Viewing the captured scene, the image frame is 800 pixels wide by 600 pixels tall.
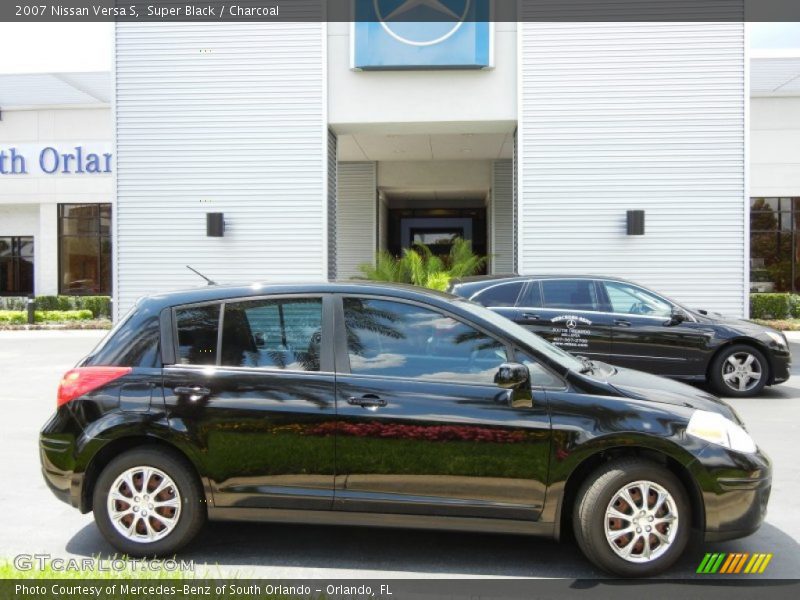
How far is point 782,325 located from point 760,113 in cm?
682

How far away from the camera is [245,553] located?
14.5ft

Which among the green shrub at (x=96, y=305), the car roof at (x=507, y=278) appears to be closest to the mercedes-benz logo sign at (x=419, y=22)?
the car roof at (x=507, y=278)

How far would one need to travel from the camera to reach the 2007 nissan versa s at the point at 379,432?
158 inches

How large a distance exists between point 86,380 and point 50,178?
1006 inches

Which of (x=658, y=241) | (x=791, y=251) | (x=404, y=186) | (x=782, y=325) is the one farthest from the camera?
(x=791, y=251)

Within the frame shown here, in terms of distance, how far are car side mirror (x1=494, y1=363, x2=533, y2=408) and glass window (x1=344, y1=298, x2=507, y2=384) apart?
15 cm

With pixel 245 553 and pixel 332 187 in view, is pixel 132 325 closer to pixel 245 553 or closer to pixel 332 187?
pixel 245 553

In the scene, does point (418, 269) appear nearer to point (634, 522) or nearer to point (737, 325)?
point (737, 325)

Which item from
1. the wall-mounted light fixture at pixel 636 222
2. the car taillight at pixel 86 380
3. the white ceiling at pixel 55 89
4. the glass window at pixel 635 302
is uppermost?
the white ceiling at pixel 55 89

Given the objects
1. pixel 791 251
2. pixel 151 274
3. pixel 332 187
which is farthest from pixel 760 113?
pixel 151 274

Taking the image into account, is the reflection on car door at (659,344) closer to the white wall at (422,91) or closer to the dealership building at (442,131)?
the dealership building at (442,131)

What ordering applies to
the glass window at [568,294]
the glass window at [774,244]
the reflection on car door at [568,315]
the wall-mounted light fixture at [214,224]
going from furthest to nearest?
1. the glass window at [774,244]
2. the wall-mounted light fixture at [214,224]
3. the glass window at [568,294]
4. the reflection on car door at [568,315]

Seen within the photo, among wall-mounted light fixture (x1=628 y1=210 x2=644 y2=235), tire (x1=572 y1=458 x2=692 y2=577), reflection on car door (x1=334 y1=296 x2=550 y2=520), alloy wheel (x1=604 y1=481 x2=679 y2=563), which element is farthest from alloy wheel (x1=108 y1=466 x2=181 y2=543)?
wall-mounted light fixture (x1=628 y1=210 x2=644 y2=235)

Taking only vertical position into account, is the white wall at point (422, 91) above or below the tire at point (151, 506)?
above
